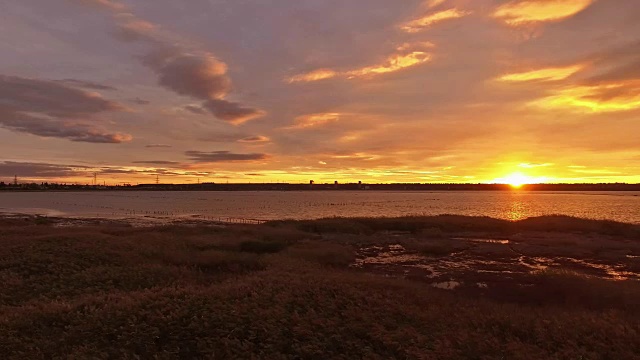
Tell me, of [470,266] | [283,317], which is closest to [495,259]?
[470,266]

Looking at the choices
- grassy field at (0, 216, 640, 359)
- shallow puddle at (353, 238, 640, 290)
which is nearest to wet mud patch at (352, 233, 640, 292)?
shallow puddle at (353, 238, 640, 290)

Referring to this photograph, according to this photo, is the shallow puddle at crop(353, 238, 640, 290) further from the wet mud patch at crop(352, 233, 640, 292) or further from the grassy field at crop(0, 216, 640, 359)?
the grassy field at crop(0, 216, 640, 359)

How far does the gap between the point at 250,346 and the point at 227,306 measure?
287cm

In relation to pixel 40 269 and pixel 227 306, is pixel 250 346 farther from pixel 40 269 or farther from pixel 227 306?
pixel 40 269

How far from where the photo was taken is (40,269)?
915 inches

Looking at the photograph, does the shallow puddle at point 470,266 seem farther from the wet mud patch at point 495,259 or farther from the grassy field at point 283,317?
the grassy field at point 283,317

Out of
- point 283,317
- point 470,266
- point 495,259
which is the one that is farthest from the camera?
point 495,259

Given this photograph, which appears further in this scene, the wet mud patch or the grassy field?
the wet mud patch

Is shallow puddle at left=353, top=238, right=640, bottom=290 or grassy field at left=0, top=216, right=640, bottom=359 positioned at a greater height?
grassy field at left=0, top=216, right=640, bottom=359

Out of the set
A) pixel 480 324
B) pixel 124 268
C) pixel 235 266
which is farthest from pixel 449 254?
pixel 124 268

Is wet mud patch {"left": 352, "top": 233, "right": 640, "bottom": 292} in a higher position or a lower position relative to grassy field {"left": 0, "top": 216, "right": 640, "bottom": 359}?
lower

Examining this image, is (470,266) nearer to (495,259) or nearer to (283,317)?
(495,259)

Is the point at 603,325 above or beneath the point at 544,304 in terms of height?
above

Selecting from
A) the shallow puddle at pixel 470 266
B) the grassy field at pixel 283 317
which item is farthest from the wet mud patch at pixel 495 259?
the grassy field at pixel 283 317
